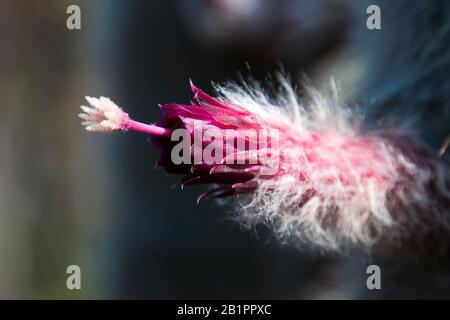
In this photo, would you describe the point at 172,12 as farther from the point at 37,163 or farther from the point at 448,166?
the point at 448,166

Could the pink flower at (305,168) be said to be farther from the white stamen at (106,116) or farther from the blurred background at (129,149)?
the blurred background at (129,149)

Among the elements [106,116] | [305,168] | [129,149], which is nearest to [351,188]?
[305,168]

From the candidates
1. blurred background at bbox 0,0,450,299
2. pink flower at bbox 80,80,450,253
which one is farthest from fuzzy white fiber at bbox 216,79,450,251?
blurred background at bbox 0,0,450,299

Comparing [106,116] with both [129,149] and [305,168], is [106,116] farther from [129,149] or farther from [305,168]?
[129,149]

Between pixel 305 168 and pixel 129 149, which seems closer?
pixel 305 168

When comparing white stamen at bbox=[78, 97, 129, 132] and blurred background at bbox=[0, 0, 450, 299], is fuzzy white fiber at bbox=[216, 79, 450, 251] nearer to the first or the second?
white stamen at bbox=[78, 97, 129, 132]

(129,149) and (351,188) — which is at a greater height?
(129,149)

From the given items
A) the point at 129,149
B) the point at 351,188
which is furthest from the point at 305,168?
the point at 129,149

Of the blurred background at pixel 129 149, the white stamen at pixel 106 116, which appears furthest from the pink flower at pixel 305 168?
the blurred background at pixel 129 149
